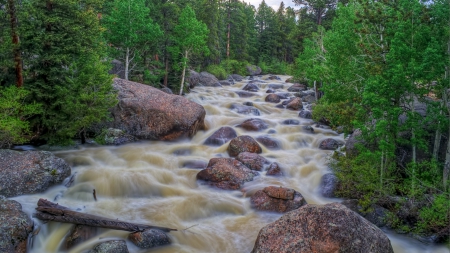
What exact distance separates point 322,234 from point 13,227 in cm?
731

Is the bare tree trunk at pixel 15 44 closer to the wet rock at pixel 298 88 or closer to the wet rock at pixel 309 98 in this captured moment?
the wet rock at pixel 309 98

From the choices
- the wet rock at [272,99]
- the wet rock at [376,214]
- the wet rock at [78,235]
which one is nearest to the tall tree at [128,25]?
the wet rock at [272,99]

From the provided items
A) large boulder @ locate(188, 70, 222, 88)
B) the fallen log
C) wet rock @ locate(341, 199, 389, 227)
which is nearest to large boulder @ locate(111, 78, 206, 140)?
the fallen log

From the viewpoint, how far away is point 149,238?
797 cm

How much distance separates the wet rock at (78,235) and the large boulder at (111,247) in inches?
30.4

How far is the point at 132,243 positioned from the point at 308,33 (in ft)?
131

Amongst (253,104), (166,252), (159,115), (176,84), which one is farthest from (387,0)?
(176,84)

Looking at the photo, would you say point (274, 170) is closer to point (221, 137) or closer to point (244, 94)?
point (221, 137)

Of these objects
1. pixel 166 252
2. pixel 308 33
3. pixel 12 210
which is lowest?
pixel 166 252

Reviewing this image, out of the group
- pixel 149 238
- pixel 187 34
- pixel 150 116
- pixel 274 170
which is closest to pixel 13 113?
pixel 150 116

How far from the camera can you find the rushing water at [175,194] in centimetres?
854

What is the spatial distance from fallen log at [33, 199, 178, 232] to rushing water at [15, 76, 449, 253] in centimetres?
16

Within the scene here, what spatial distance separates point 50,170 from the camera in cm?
1066

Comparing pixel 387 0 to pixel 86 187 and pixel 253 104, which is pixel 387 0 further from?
pixel 253 104
